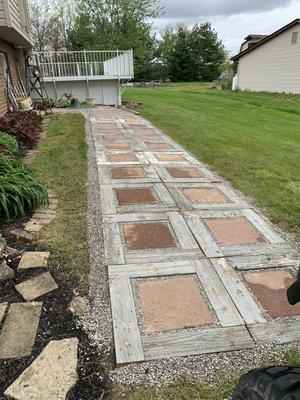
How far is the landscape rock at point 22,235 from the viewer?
9.39 feet

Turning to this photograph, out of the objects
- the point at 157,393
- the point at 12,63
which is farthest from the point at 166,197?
the point at 12,63

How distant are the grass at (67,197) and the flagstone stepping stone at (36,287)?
0.13 meters

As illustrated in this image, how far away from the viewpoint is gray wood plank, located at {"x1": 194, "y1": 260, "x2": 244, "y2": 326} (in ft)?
6.77

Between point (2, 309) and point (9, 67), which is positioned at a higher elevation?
point (9, 67)

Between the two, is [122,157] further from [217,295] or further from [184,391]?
[184,391]

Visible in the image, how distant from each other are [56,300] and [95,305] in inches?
10.6

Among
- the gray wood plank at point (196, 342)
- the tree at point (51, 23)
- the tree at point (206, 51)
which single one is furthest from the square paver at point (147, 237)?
the tree at point (206, 51)

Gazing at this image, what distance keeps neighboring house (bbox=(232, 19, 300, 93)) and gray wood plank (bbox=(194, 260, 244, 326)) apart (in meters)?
20.7

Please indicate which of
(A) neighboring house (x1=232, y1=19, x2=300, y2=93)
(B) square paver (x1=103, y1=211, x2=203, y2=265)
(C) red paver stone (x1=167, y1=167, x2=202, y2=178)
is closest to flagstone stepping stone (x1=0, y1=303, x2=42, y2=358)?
(B) square paver (x1=103, y1=211, x2=203, y2=265)

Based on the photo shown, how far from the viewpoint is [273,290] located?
2332 millimetres

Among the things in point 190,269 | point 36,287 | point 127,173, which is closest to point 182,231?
point 190,269

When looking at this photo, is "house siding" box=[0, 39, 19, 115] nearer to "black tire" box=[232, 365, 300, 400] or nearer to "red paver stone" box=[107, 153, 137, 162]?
"red paver stone" box=[107, 153, 137, 162]

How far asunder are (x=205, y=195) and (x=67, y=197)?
1617mm

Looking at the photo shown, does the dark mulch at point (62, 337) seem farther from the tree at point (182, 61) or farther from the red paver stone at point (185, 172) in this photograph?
the tree at point (182, 61)
